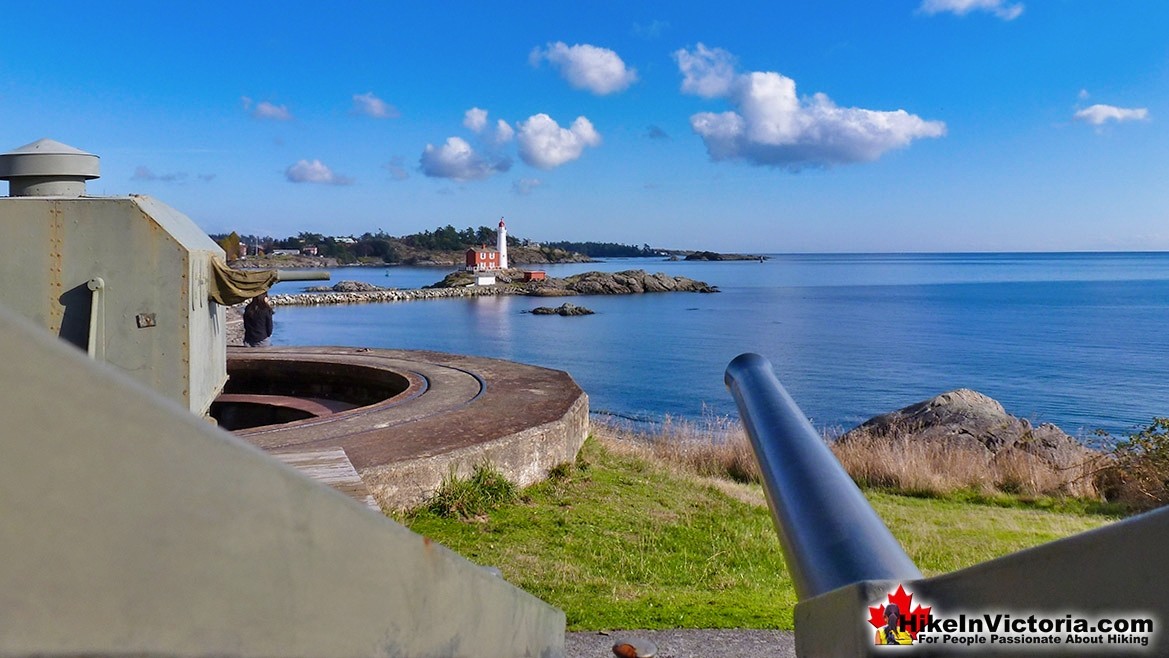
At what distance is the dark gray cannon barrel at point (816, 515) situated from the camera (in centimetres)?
128

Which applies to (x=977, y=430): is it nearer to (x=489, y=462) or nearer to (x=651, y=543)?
(x=651, y=543)

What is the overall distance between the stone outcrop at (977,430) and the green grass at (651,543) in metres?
3.83

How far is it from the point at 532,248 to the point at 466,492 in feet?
612

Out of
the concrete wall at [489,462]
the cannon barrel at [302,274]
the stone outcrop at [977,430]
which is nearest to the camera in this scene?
the concrete wall at [489,462]

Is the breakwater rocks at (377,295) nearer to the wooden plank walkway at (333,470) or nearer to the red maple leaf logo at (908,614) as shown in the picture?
the wooden plank walkway at (333,470)

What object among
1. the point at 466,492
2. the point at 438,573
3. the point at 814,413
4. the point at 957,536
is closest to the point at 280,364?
the point at 466,492

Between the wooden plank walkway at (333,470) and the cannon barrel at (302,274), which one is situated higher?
the cannon barrel at (302,274)

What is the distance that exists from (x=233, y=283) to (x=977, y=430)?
1101 centimetres

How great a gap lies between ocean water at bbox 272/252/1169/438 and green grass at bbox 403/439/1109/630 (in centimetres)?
1542

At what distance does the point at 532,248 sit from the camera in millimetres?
191375

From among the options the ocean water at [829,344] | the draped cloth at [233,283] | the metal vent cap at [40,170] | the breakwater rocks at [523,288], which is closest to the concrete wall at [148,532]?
the metal vent cap at [40,170]

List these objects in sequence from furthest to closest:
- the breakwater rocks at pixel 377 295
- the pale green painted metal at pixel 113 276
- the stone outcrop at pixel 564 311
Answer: the breakwater rocks at pixel 377 295
the stone outcrop at pixel 564 311
the pale green painted metal at pixel 113 276

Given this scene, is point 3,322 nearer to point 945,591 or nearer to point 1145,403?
point 945,591

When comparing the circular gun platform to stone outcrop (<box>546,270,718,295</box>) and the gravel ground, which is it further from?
stone outcrop (<box>546,270,718,295</box>)
